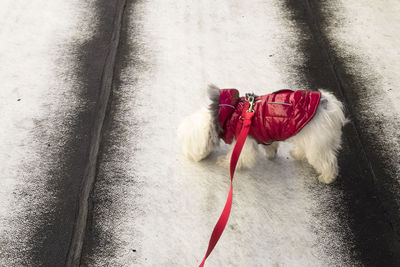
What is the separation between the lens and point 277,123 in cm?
275

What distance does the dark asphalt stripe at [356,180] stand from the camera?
283 cm

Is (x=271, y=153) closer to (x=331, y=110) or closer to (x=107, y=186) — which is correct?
(x=331, y=110)

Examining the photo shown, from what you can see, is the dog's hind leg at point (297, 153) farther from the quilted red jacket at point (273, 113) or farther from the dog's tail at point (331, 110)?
the dog's tail at point (331, 110)

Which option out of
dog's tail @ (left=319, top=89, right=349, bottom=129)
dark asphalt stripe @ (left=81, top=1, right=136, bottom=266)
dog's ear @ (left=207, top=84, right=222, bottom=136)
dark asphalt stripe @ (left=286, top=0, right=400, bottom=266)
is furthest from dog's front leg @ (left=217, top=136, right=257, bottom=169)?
dark asphalt stripe @ (left=81, top=1, right=136, bottom=266)

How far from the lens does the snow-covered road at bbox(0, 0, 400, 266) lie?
285cm

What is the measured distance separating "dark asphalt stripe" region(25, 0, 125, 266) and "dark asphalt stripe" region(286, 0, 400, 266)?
6.06ft

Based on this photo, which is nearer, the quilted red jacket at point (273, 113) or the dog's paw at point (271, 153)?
the quilted red jacket at point (273, 113)

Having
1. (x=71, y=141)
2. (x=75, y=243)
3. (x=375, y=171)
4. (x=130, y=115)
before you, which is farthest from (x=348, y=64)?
(x=75, y=243)

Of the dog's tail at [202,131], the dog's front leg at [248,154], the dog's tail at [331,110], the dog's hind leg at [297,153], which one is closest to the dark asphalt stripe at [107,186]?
the dog's tail at [202,131]

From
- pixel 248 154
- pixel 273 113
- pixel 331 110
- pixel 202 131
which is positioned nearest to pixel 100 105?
pixel 202 131

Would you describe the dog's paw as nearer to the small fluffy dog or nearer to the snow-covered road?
the snow-covered road

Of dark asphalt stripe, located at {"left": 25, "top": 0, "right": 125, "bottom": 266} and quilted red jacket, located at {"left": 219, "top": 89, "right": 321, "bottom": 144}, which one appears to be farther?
dark asphalt stripe, located at {"left": 25, "top": 0, "right": 125, "bottom": 266}

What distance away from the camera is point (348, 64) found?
4090 millimetres

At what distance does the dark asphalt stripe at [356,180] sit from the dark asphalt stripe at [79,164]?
1846mm
